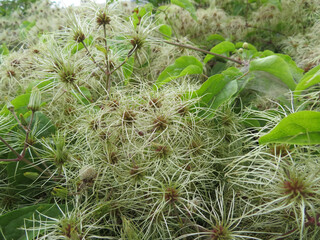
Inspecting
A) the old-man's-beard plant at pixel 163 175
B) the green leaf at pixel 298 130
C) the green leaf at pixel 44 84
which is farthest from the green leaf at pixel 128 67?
the green leaf at pixel 298 130

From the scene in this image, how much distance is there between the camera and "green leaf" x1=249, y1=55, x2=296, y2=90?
616mm

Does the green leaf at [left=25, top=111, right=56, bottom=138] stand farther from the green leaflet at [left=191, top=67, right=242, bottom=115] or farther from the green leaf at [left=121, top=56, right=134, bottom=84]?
the green leaflet at [left=191, top=67, right=242, bottom=115]

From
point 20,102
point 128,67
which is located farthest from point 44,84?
point 128,67

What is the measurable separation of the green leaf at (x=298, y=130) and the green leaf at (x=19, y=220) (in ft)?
1.37

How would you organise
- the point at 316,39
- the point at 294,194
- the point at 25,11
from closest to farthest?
the point at 294,194 → the point at 316,39 → the point at 25,11

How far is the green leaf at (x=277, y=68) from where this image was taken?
62 centimetres

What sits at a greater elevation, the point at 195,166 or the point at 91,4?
the point at 91,4

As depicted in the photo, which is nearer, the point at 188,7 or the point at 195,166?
the point at 195,166

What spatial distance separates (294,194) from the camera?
16.1 inches

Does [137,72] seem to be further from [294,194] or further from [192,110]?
[294,194]

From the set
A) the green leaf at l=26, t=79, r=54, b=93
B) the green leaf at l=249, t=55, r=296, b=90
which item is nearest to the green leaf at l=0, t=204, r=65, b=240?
the green leaf at l=26, t=79, r=54, b=93

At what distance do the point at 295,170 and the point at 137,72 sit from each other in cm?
66

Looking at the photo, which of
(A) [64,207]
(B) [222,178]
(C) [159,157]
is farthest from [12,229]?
(B) [222,178]

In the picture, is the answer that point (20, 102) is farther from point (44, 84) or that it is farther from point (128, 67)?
point (128, 67)
